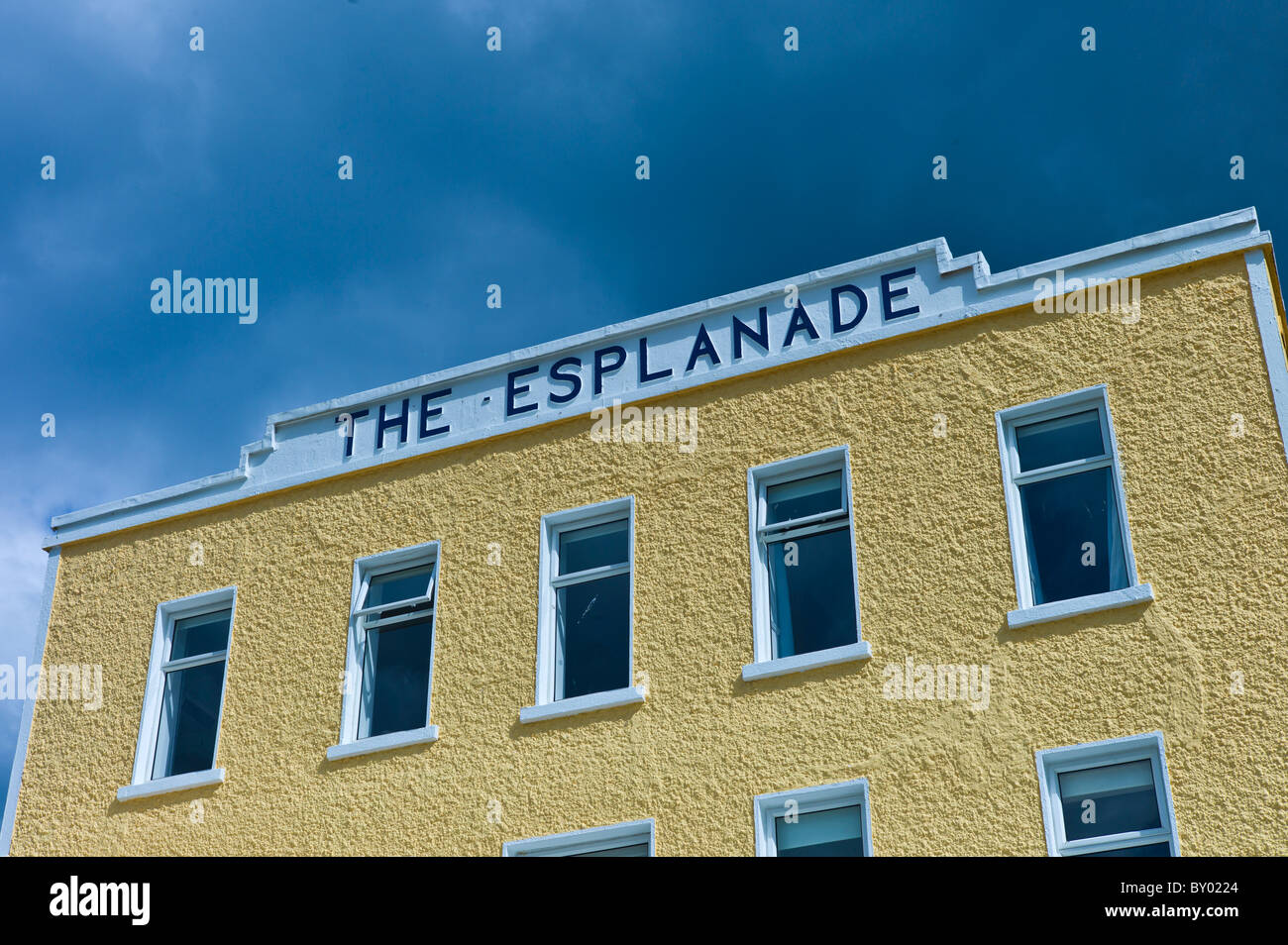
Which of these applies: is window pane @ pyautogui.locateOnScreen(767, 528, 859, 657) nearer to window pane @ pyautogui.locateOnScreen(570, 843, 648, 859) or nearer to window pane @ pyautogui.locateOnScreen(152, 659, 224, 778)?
window pane @ pyautogui.locateOnScreen(570, 843, 648, 859)

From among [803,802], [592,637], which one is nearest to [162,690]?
[592,637]

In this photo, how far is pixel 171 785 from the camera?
14.5 m

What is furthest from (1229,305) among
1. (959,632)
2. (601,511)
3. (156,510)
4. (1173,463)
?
(156,510)

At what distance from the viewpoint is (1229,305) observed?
12.7 metres

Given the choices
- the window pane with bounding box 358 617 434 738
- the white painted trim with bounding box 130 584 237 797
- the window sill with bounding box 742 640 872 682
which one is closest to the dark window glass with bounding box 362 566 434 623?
the window pane with bounding box 358 617 434 738

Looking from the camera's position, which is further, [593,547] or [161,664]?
[161,664]

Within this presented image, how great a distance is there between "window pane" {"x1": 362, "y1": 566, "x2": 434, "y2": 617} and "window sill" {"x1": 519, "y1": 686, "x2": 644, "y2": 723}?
1.91m

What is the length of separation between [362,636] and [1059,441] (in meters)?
6.24

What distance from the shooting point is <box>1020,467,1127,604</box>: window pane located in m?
12.3

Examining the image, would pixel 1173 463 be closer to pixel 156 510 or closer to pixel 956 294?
pixel 956 294

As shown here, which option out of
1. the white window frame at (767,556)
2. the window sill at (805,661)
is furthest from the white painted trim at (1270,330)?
the window sill at (805,661)

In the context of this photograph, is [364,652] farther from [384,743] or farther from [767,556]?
[767,556]

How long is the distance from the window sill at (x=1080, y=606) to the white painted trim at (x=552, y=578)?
3.11 m

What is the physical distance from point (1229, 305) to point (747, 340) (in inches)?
157
